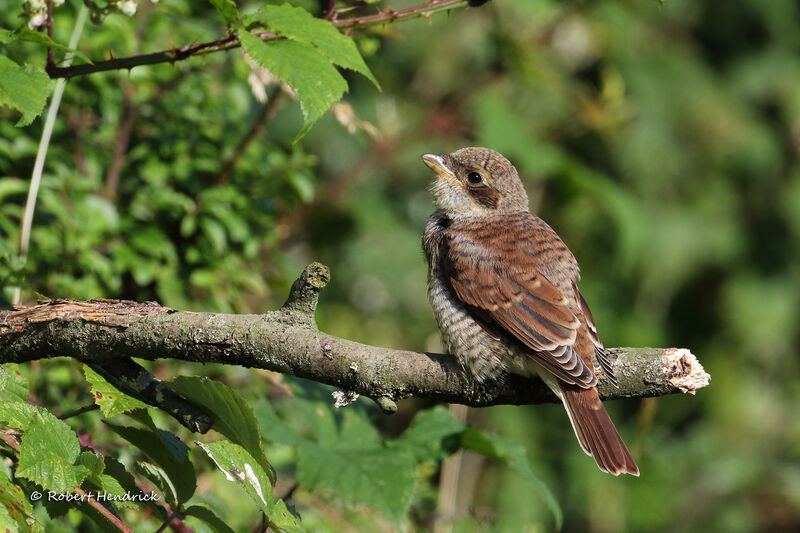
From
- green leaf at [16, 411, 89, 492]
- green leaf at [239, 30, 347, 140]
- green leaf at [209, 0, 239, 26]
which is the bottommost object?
green leaf at [16, 411, 89, 492]

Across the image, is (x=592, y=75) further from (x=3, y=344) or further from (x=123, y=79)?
(x=3, y=344)

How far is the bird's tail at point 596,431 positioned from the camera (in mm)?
2857

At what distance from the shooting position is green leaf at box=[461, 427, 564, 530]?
9.16ft

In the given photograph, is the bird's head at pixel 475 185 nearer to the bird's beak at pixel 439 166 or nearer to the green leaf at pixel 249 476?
the bird's beak at pixel 439 166

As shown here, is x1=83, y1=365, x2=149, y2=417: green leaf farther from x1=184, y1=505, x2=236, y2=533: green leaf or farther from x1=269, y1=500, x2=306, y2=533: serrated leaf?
x1=269, y1=500, x2=306, y2=533: serrated leaf

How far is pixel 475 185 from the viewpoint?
387 cm

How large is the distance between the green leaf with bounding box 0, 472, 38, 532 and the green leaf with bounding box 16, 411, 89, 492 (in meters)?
0.04

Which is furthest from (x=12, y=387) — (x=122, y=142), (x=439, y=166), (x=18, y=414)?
(x=439, y=166)

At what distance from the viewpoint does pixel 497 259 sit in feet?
10.8

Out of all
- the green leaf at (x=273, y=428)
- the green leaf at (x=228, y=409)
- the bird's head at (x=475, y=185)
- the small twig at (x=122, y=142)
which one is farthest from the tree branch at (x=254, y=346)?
the bird's head at (x=475, y=185)

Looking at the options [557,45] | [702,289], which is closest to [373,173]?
[557,45]

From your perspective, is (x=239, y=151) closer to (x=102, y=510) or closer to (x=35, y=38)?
(x=35, y=38)

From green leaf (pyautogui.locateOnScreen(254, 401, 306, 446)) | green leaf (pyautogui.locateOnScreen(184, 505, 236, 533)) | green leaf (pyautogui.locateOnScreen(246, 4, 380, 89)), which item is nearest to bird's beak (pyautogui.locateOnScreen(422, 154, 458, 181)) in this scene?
green leaf (pyautogui.locateOnScreen(254, 401, 306, 446))

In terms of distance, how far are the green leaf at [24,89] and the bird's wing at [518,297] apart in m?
1.63
